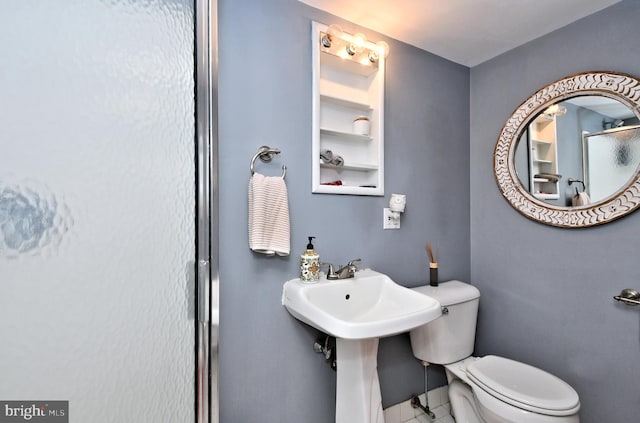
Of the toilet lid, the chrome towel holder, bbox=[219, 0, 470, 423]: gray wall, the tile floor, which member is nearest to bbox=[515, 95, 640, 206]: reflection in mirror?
the chrome towel holder

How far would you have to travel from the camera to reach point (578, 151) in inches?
55.8

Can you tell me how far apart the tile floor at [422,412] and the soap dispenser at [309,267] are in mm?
939

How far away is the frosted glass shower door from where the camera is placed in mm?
492

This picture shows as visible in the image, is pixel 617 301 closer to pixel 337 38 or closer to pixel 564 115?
pixel 564 115

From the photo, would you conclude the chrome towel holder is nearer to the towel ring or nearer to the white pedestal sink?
the white pedestal sink

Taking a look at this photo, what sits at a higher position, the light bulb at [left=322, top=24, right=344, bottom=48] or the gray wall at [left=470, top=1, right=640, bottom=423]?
the light bulb at [left=322, top=24, right=344, bottom=48]

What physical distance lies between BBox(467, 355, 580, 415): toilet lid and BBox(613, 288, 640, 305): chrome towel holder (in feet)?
1.51

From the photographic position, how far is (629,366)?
122 centimetres

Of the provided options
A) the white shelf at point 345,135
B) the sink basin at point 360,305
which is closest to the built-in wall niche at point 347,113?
the white shelf at point 345,135

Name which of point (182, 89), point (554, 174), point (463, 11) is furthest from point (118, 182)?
point (554, 174)

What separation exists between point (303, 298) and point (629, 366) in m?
1.53

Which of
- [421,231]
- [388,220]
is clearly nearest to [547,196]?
[421,231]

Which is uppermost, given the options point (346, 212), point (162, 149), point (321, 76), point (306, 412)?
point (321, 76)

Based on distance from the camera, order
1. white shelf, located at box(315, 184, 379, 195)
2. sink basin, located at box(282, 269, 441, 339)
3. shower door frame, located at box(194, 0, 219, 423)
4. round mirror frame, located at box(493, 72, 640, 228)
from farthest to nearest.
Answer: white shelf, located at box(315, 184, 379, 195) < round mirror frame, located at box(493, 72, 640, 228) < sink basin, located at box(282, 269, 441, 339) < shower door frame, located at box(194, 0, 219, 423)
